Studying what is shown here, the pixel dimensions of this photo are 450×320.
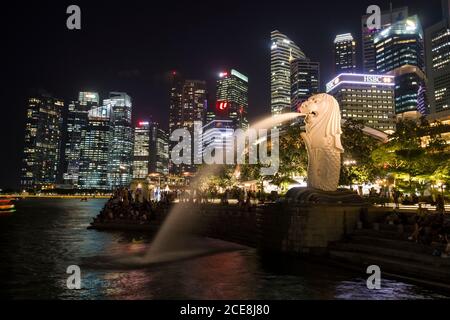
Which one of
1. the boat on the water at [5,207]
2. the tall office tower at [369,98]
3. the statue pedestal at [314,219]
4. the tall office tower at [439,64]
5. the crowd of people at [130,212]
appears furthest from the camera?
the tall office tower at [369,98]

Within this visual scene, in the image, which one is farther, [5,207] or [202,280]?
[5,207]

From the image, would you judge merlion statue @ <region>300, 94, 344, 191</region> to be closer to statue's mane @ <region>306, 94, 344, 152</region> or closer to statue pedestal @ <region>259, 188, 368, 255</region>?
statue's mane @ <region>306, 94, 344, 152</region>

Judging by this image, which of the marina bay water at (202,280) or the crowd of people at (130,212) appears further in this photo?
the crowd of people at (130,212)

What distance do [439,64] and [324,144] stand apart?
177 m

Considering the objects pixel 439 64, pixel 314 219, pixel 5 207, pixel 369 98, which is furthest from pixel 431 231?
pixel 439 64

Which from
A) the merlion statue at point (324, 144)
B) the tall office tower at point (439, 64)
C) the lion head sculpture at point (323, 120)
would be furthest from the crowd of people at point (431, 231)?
the tall office tower at point (439, 64)

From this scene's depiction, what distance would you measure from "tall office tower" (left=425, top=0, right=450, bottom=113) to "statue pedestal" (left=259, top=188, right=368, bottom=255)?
538 feet

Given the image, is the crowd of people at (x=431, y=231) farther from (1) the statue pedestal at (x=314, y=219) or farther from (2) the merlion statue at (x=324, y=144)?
(2) the merlion statue at (x=324, y=144)

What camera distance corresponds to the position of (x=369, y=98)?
600 ft

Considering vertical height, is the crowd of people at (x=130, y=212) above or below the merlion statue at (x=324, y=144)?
below

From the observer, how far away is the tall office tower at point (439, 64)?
16550 centimetres

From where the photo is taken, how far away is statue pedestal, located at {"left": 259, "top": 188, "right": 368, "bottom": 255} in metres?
22.2

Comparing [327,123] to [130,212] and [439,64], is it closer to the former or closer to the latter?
[130,212]

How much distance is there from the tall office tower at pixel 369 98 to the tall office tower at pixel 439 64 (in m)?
16.8
